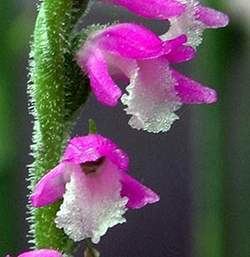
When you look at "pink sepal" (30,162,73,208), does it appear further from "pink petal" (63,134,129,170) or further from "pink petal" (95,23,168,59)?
"pink petal" (95,23,168,59)

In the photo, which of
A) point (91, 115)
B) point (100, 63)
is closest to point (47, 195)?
point (100, 63)

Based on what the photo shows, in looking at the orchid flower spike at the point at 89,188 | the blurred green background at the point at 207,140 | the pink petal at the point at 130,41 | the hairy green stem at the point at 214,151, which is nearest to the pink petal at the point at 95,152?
the orchid flower spike at the point at 89,188

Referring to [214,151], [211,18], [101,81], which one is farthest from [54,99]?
[214,151]

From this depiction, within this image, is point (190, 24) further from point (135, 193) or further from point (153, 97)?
point (135, 193)

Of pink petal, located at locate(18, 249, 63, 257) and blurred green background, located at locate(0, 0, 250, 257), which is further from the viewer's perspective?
blurred green background, located at locate(0, 0, 250, 257)

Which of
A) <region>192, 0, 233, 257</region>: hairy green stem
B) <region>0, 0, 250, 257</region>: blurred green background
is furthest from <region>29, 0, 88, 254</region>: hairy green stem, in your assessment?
<region>192, 0, 233, 257</region>: hairy green stem

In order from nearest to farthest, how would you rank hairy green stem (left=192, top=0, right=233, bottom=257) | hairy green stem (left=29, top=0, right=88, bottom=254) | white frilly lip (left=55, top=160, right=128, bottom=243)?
white frilly lip (left=55, top=160, right=128, bottom=243)
hairy green stem (left=29, top=0, right=88, bottom=254)
hairy green stem (left=192, top=0, right=233, bottom=257)
